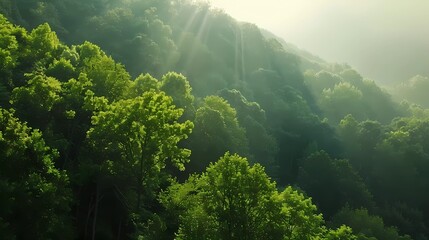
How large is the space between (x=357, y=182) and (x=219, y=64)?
50.3m

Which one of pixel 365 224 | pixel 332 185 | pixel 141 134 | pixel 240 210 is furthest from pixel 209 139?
Answer: pixel 332 185

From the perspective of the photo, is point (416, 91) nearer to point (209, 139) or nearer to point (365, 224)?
point (365, 224)

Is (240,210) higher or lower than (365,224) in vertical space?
lower

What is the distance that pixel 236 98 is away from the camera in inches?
3172

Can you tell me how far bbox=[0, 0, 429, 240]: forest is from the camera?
33844 mm

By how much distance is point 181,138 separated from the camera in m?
37.7

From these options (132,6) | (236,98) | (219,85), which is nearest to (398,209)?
(236,98)

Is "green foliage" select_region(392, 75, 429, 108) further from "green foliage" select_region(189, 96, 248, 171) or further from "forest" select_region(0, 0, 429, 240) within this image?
"green foliage" select_region(189, 96, 248, 171)

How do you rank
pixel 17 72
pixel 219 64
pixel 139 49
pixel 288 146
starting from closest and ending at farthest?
1. pixel 17 72
2. pixel 139 49
3. pixel 288 146
4. pixel 219 64

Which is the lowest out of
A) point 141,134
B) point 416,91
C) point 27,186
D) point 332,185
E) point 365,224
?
point 27,186

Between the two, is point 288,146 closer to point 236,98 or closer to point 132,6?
point 236,98

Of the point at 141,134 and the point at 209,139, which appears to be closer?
the point at 141,134

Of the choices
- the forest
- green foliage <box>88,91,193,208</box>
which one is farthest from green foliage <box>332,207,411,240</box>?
green foliage <box>88,91,193,208</box>

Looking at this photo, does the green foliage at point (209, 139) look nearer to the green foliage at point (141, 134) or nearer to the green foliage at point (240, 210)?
the green foliage at point (141, 134)
